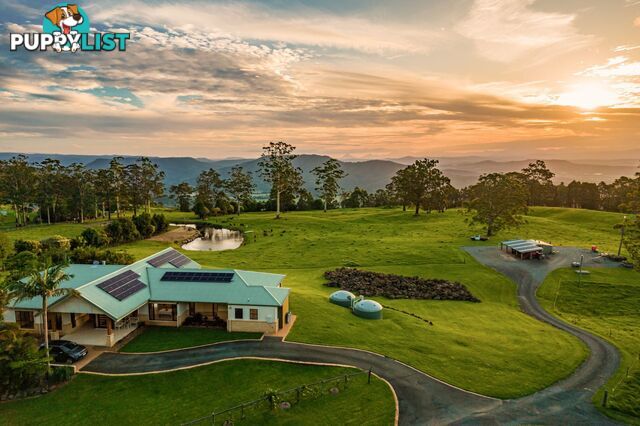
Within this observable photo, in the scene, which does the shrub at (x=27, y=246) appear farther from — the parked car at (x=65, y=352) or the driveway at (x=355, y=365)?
the driveway at (x=355, y=365)

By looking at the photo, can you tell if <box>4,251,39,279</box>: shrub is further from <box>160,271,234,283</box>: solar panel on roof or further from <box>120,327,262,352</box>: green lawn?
<box>160,271,234,283</box>: solar panel on roof

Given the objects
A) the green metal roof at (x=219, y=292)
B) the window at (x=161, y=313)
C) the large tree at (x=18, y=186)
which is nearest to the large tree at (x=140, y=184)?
the large tree at (x=18, y=186)

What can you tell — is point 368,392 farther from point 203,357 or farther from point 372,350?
point 203,357

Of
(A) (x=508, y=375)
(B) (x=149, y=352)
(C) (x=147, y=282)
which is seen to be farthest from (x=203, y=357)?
(A) (x=508, y=375)

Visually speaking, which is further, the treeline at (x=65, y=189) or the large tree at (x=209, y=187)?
the large tree at (x=209, y=187)

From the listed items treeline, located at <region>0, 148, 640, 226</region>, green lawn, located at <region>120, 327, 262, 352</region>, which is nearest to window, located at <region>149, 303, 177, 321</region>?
green lawn, located at <region>120, 327, 262, 352</region>

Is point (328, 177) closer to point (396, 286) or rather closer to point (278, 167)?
point (278, 167)

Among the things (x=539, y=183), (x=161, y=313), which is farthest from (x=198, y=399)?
(x=539, y=183)
